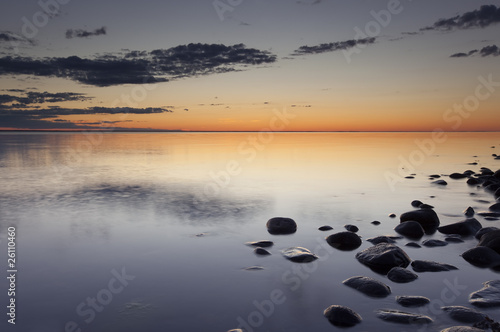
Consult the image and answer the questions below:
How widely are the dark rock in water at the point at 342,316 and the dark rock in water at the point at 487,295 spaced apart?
243 centimetres

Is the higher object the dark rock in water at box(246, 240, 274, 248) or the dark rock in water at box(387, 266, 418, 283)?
the dark rock in water at box(246, 240, 274, 248)

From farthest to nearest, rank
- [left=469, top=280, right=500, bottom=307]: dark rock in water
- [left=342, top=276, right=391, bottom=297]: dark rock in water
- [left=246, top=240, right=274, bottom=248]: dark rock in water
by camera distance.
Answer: [left=246, top=240, right=274, bottom=248]: dark rock in water → [left=342, top=276, right=391, bottom=297]: dark rock in water → [left=469, top=280, right=500, bottom=307]: dark rock in water

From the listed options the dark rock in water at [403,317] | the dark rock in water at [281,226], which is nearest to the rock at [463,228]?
the dark rock in water at [281,226]

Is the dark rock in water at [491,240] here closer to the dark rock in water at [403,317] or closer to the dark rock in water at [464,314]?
the dark rock in water at [464,314]

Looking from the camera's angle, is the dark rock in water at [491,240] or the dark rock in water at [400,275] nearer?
the dark rock in water at [400,275]

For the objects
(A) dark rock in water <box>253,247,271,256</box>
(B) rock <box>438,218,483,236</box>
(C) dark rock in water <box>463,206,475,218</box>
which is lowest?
(A) dark rock in water <box>253,247,271,256</box>

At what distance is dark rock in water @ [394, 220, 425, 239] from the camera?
1079cm

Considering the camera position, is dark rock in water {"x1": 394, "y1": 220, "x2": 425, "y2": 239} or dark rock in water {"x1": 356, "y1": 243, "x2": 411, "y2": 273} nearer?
dark rock in water {"x1": 356, "y1": 243, "x2": 411, "y2": 273}

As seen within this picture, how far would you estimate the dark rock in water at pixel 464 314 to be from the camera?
5898 millimetres

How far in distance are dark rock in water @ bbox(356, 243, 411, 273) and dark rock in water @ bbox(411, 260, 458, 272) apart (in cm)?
22

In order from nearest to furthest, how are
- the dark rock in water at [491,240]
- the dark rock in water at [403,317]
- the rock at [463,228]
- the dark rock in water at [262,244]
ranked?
the dark rock in water at [403,317] < the dark rock in water at [491,240] < the dark rock in water at [262,244] < the rock at [463,228]

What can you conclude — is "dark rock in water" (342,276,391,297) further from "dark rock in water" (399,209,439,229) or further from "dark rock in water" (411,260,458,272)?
"dark rock in water" (399,209,439,229)

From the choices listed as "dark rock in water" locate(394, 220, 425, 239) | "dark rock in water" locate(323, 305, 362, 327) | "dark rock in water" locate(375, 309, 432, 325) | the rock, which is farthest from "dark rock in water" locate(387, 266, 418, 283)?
the rock

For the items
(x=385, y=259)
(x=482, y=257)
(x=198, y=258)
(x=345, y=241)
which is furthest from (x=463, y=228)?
(x=198, y=258)
